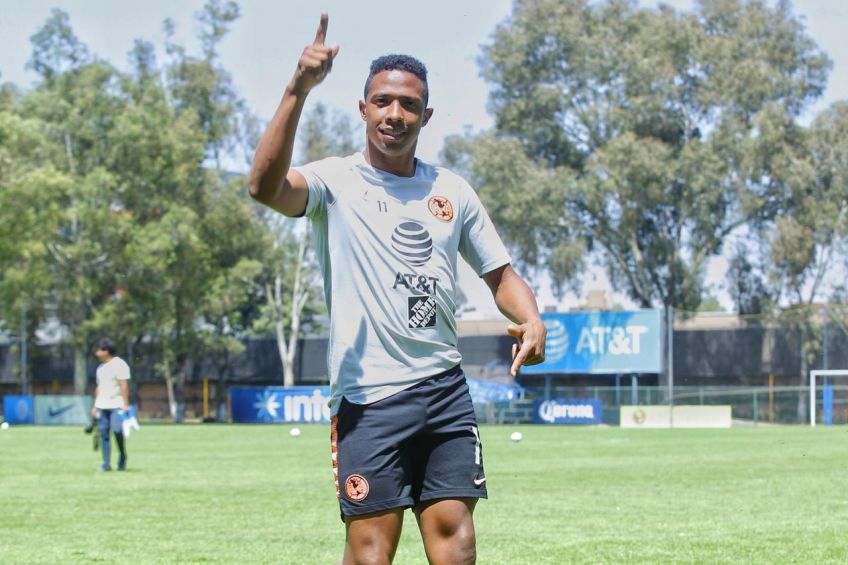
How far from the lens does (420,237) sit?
18.1ft

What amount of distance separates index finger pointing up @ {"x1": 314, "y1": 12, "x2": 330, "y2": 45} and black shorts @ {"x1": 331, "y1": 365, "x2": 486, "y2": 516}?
1.43 m

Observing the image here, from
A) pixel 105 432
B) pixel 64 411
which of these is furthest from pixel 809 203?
pixel 105 432

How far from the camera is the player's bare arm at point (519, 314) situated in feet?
17.9

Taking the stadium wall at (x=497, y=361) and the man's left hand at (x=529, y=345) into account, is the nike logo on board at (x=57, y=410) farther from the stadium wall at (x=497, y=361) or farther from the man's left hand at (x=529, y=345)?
the man's left hand at (x=529, y=345)

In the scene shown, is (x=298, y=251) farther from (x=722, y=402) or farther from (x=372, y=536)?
(x=372, y=536)

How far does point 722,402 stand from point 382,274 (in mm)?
52262

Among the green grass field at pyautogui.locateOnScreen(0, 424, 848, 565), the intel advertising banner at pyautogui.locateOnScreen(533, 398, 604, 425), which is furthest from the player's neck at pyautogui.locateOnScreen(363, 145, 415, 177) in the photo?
the intel advertising banner at pyautogui.locateOnScreen(533, 398, 604, 425)

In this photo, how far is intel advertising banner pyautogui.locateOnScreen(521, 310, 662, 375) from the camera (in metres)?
58.6

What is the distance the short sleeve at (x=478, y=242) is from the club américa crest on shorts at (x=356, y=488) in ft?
3.51

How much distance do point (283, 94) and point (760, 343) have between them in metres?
59.0

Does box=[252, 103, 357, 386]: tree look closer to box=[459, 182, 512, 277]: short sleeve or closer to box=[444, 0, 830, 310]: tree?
box=[444, 0, 830, 310]: tree

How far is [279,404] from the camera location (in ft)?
200

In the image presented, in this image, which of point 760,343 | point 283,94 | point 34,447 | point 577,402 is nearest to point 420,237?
point 283,94

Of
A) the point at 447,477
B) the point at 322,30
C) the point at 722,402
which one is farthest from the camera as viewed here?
the point at 722,402
